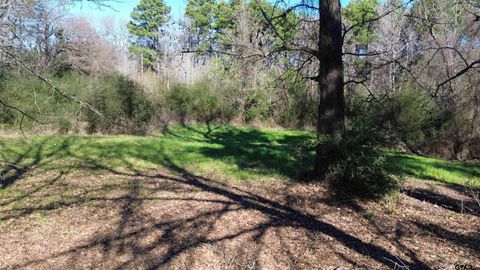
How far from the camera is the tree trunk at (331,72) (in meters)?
6.02

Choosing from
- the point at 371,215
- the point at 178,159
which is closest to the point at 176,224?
the point at 371,215

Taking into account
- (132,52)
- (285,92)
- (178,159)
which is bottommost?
(178,159)

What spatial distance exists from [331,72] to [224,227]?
303cm

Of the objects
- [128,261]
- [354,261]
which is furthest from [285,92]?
[128,261]

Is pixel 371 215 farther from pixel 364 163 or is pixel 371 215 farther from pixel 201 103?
pixel 201 103

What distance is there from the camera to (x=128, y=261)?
3.90m

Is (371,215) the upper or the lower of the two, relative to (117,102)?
lower

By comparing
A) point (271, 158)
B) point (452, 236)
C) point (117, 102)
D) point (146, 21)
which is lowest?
point (452, 236)

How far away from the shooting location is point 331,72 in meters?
6.05

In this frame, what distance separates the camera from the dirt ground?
156 inches

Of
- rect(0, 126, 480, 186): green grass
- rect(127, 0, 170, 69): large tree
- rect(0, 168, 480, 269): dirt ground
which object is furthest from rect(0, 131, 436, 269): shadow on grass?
rect(127, 0, 170, 69): large tree

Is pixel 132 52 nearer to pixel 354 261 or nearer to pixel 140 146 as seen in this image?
pixel 140 146

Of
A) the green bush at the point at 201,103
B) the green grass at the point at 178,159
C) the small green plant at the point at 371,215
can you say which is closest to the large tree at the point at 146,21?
the green bush at the point at 201,103

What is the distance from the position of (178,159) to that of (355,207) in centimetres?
422
